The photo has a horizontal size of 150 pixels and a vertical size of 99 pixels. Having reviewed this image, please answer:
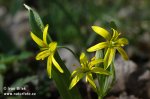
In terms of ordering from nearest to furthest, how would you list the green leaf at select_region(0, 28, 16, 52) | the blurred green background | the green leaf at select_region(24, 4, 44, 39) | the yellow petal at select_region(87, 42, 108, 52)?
1. the yellow petal at select_region(87, 42, 108, 52)
2. the green leaf at select_region(24, 4, 44, 39)
3. the blurred green background
4. the green leaf at select_region(0, 28, 16, 52)

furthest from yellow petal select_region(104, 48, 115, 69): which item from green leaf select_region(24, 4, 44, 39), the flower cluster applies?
green leaf select_region(24, 4, 44, 39)

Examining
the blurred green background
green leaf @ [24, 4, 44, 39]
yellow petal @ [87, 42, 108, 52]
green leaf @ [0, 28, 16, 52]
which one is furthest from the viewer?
green leaf @ [0, 28, 16, 52]

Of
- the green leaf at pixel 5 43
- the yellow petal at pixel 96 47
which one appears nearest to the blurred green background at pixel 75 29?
the green leaf at pixel 5 43

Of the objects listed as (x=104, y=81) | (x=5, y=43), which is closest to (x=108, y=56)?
(x=104, y=81)

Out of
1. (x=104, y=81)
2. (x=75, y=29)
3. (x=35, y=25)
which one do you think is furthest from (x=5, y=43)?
(x=104, y=81)

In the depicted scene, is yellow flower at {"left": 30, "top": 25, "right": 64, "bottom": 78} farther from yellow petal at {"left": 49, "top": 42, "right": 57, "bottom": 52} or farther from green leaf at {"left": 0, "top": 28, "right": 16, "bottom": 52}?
green leaf at {"left": 0, "top": 28, "right": 16, "bottom": 52}

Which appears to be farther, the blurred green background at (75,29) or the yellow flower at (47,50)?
the blurred green background at (75,29)

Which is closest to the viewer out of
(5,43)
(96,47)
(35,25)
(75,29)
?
(96,47)

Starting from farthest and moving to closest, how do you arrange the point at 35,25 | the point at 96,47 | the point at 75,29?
the point at 75,29, the point at 35,25, the point at 96,47

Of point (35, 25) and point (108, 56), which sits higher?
point (35, 25)

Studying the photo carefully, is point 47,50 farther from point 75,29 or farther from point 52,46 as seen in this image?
point 75,29

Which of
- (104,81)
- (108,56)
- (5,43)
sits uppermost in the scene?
(5,43)

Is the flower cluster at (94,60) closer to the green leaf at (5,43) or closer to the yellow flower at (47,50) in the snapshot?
the yellow flower at (47,50)

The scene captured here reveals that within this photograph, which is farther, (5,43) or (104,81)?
(5,43)
